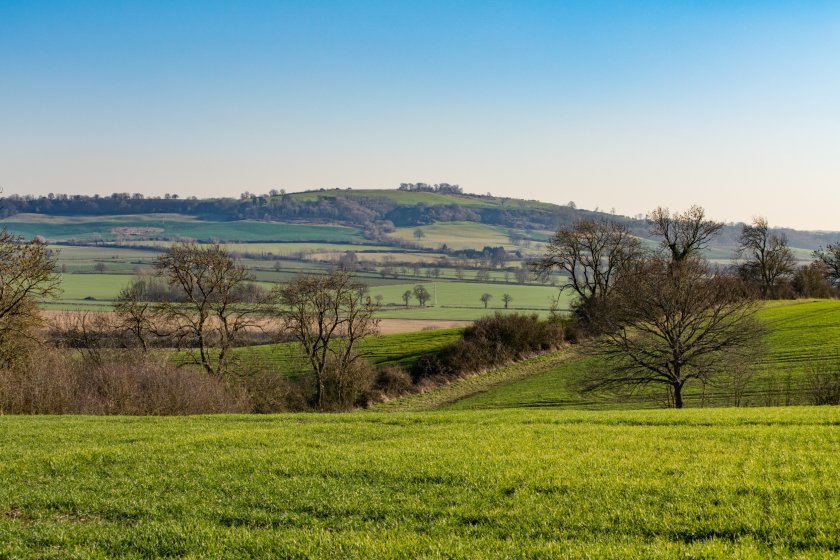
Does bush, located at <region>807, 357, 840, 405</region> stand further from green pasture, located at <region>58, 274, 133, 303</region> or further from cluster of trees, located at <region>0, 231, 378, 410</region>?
green pasture, located at <region>58, 274, 133, 303</region>

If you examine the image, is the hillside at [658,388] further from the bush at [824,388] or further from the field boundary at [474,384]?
the bush at [824,388]

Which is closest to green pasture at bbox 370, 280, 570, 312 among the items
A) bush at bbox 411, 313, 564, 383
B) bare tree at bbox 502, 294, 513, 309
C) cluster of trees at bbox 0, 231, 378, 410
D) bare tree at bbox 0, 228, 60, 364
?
bare tree at bbox 502, 294, 513, 309

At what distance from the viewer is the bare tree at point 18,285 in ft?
120

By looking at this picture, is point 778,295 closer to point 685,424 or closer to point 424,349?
point 424,349

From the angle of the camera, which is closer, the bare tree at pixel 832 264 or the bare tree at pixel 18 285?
the bare tree at pixel 18 285

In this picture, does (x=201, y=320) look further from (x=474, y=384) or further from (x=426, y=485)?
(x=426, y=485)

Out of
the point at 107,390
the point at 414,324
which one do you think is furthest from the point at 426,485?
the point at 414,324

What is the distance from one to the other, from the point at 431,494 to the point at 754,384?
35.7 meters

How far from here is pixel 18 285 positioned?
122ft

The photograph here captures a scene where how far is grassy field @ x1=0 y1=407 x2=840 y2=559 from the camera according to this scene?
9.68m

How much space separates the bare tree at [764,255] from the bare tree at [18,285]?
292 ft

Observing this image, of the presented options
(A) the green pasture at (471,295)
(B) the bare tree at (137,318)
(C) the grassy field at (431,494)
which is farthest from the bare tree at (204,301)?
(A) the green pasture at (471,295)

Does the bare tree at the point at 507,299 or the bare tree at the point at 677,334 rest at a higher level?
the bare tree at the point at 677,334

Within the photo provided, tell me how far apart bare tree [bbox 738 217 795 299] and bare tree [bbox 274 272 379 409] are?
66589 mm
